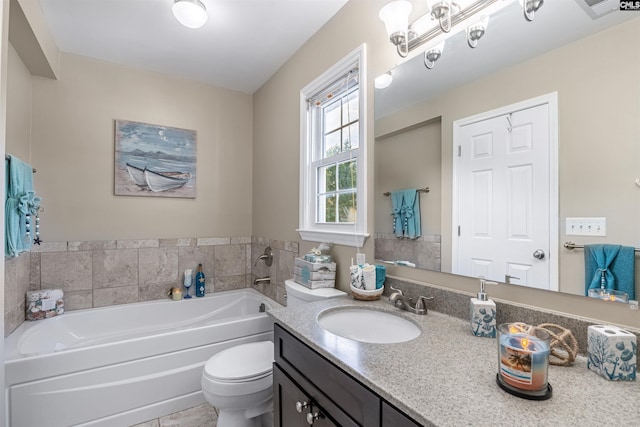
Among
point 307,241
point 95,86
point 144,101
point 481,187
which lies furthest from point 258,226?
point 481,187

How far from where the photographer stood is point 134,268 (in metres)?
2.67

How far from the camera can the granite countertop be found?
2.03ft

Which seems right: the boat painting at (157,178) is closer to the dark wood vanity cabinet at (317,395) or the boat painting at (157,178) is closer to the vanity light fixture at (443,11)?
the dark wood vanity cabinet at (317,395)

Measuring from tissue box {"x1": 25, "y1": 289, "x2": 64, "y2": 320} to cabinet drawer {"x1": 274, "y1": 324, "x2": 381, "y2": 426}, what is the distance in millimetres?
2101

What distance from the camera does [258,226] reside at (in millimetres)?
3107

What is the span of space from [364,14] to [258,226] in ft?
6.93

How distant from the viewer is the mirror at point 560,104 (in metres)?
0.83

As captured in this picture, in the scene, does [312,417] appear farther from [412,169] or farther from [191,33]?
[191,33]

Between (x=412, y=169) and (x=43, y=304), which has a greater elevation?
(x=412, y=169)

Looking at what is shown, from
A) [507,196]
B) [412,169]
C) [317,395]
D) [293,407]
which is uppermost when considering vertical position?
[412,169]

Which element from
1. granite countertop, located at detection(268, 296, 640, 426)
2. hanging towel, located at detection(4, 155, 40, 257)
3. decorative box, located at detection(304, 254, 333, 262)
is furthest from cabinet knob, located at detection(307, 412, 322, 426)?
hanging towel, located at detection(4, 155, 40, 257)

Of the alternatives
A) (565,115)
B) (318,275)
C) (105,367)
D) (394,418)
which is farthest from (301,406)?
(105,367)

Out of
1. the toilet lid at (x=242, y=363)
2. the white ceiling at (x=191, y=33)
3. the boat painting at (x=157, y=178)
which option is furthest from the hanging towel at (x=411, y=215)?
the boat painting at (x=157, y=178)

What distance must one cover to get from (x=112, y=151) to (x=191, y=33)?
125cm
